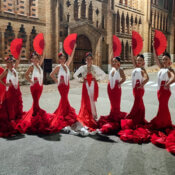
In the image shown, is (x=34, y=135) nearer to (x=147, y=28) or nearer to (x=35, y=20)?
(x=35, y=20)

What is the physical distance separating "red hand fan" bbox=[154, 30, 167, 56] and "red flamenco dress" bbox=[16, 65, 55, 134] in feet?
7.96

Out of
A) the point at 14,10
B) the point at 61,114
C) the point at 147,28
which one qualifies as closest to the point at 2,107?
the point at 61,114

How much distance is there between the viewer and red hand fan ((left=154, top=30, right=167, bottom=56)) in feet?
12.6

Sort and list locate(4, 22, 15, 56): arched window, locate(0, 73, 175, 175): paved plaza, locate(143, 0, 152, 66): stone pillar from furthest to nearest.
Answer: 1. locate(143, 0, 152, 66): stone pillar
2. locate(4, 22, 15, 56): arched window
3. locate(0, 73, 175, 175): paved plaza

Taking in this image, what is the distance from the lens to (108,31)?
1655 centimetres

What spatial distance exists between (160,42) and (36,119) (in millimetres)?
2845

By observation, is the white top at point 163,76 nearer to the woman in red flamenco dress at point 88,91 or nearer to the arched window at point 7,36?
the woman in red flamenco dress at point 88,91

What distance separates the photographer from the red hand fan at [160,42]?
3.85 metres

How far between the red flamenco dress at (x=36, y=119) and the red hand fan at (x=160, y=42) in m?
2.43

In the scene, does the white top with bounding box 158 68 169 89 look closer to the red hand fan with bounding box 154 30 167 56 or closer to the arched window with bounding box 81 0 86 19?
the red hand fan with bounding box 154 30 167 56

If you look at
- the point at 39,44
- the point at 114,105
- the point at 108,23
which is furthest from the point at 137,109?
the point at 108,23

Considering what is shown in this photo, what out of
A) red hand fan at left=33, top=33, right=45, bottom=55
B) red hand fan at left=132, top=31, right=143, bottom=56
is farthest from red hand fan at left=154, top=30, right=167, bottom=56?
red hand fan at left=33, top=33, right=45, bottom=55

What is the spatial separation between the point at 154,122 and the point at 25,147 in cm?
234

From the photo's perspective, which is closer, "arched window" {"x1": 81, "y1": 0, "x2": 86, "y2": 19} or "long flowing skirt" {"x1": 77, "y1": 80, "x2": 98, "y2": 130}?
"long flowing skirt" {"x1": 77, "y1": 80, "x2": 98, "y2": 130}
